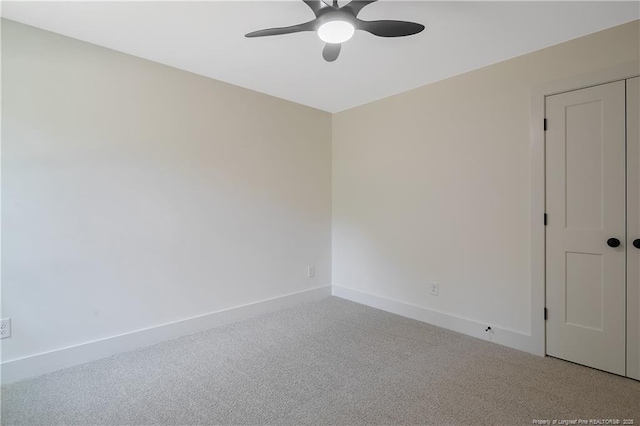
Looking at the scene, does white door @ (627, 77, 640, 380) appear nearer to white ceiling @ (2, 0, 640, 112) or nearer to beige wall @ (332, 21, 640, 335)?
beige wall @ (332, 21, 640, 335)

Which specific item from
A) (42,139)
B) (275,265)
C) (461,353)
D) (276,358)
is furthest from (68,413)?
(461,353)

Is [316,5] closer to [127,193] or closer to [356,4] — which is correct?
[356,4]

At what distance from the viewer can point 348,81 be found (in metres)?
3.11

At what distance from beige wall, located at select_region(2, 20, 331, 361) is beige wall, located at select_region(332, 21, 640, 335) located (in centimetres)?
91

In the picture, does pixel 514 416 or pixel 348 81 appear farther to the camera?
pixel 348 81

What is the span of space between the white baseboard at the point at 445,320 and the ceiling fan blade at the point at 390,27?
2.48 m

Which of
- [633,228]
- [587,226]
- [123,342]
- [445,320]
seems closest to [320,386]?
[445,320]

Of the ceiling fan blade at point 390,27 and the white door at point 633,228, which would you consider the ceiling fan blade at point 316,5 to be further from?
the white door at point 633,228

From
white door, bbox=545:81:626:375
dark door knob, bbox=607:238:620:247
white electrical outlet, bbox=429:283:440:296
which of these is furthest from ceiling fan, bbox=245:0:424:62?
white electrical outlet, bbox=429:283:440:296

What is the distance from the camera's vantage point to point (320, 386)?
2057 mm

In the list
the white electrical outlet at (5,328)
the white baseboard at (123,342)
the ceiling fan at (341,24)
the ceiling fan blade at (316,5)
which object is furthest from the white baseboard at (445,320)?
the white electrical outlet at (5,328)

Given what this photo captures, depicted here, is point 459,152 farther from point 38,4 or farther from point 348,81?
point 38,4

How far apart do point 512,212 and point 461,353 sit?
1248mm

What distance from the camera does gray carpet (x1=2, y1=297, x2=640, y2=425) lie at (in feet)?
5.82
